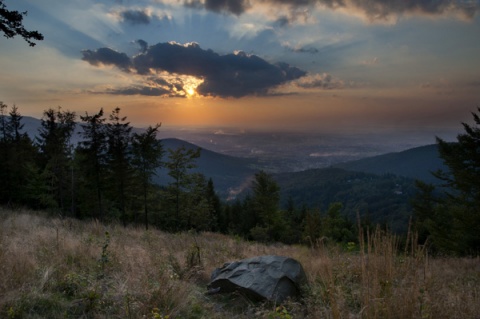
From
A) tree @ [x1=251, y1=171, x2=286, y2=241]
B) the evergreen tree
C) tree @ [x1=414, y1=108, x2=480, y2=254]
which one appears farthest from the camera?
the evergreen tree

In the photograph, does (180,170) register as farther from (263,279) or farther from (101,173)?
(263,279)

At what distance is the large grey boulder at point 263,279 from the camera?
17.3ft

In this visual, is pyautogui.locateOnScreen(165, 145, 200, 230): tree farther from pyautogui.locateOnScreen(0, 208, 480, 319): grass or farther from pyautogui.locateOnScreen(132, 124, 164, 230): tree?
pyautogui.locateOnScreen(0, 208, 480, 319): grass

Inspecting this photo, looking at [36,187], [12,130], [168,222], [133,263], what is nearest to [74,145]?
[36,187]

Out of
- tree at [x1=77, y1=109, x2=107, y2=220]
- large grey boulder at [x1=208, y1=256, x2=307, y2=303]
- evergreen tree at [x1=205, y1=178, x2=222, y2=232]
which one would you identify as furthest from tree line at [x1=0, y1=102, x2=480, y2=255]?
evergreen tree at [x1=205, y1=178, x2=222, y2=232]

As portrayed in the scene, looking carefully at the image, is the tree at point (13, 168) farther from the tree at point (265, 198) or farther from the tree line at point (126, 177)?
the tree at point (265, 198)

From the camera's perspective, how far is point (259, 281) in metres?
5.50

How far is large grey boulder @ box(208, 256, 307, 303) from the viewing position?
528 centimetres

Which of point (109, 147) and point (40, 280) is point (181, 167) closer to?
point (109, 147)

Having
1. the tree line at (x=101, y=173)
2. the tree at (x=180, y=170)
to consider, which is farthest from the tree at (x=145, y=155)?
the tree at (x=180, y=170)

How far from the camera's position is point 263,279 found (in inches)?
218

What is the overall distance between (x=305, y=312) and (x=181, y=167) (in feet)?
89.5

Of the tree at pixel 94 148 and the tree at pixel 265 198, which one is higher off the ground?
the tree at pixel 94 148

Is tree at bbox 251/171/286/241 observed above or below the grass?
below
